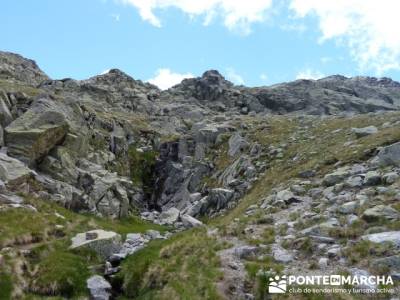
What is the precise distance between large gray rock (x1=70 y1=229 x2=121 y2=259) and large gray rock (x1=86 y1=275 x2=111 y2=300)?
3.13 meters

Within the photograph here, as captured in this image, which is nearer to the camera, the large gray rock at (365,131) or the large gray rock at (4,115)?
the large gray rock at (4,115)

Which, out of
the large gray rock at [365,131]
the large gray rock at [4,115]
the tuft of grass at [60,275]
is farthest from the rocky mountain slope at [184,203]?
the large gray rock at [365,131]

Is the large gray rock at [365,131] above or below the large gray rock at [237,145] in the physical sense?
below

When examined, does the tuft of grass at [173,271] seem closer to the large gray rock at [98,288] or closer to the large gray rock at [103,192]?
the large gray rock at [98,288]

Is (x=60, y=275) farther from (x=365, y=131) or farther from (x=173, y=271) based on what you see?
(x=365, y=131)

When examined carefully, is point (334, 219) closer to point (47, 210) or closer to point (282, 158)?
point (47, 210)

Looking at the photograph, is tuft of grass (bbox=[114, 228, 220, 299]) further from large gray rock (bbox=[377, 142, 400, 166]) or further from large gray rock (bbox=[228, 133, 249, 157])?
large gray rock (bbox=[228, 133, 249, 157])

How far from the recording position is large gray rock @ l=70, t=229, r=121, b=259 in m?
23.2

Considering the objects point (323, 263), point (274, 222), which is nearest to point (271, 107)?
point (274, 222)

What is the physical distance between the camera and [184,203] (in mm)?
54062

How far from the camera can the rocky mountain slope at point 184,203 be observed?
18797mm

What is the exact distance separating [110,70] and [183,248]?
12712 centimetres

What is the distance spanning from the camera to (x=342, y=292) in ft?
51.3

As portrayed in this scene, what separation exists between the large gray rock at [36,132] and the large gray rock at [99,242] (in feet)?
58.1
